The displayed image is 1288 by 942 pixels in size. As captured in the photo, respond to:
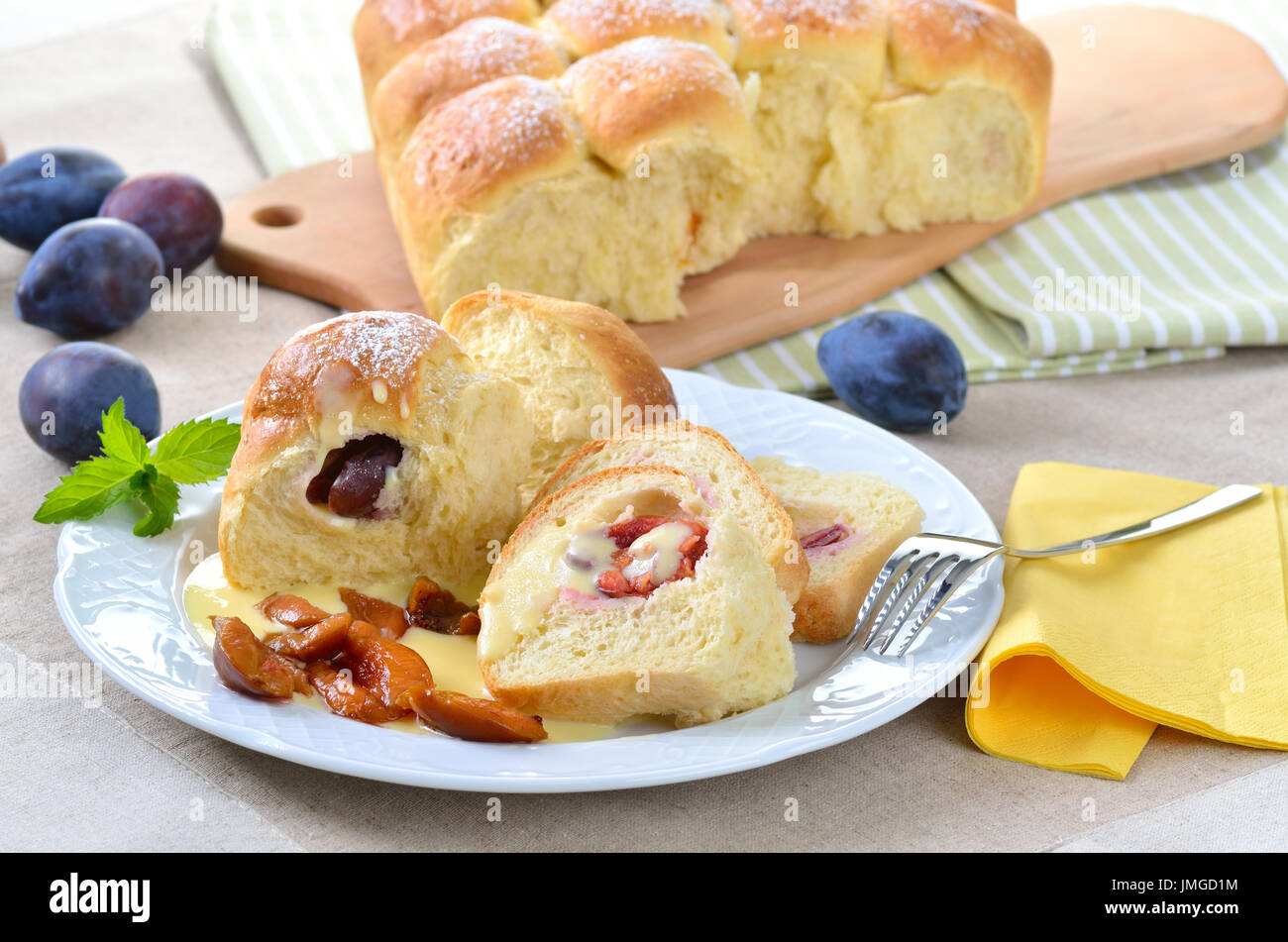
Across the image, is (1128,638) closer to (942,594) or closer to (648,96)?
(942,594)

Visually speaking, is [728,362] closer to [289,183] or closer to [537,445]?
[537,445]

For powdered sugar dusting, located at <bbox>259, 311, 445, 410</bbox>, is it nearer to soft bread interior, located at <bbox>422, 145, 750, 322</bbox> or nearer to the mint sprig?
the mint sprig

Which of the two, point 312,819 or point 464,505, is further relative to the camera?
point 464,505

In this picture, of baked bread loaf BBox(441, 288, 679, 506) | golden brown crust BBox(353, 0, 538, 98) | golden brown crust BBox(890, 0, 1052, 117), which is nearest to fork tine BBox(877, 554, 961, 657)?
baked bread loaf BBox(441, 288, 679, 506)

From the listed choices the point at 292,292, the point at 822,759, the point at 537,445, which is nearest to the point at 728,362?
the point at 537,445

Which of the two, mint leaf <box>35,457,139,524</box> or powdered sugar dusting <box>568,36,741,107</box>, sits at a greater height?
powdered sugar dusting <box>568,36,741,107</box>

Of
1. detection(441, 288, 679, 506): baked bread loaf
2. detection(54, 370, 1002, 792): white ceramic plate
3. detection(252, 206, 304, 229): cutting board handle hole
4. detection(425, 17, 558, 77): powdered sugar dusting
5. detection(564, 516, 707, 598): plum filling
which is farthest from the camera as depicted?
detection(252, 206, 304, 229): cutting board handle hole

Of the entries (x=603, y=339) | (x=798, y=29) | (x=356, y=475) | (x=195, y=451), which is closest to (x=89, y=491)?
(x=195, y=451)
